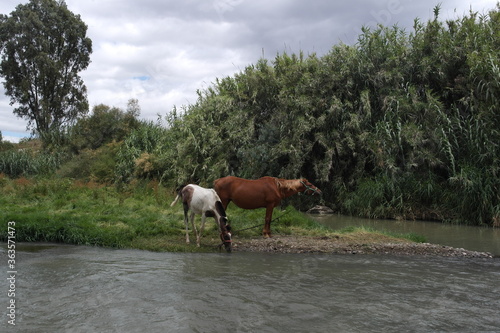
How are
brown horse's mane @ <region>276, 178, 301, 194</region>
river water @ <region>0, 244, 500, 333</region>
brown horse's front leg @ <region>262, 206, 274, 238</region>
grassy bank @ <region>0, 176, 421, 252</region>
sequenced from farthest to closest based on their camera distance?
brown horse's mane @ <region>276, 178, 301, 194</region>, brown horse's front leg @ <region>262, 206, 274, 238</region>, grassy bank @ <region>0, 176, 421, 252</region>, river water @ <region>0, 244, 500, 333</region>

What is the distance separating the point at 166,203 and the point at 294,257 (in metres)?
6.99

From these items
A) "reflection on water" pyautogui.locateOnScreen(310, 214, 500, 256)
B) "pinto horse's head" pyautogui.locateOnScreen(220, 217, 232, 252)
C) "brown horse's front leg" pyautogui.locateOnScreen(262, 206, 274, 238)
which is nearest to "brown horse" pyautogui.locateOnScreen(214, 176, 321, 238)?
"brown horse's front leg" pyautogui.locateOnScreen(262, 206, 274, 238)

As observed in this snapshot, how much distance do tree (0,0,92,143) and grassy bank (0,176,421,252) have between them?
22.0 meters

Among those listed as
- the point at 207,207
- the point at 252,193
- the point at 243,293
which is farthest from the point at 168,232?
the point at 243,293

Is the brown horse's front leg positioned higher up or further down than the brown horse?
further down

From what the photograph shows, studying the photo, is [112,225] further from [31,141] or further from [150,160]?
[31,141]

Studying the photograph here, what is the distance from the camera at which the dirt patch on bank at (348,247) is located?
29.2ft

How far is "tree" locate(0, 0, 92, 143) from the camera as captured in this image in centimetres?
3512

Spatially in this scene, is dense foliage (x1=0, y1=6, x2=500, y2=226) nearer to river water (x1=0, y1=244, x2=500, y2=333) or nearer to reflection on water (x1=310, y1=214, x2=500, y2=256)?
reflection on water (x1=310, y1=214, x2=500, y2=256)

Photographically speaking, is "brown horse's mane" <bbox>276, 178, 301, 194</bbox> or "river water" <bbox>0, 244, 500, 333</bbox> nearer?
"river water" <bbox>0, 244, 500, 333</bbox>

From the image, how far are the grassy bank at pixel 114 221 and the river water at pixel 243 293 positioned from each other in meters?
0.71

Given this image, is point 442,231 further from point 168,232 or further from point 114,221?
point 114,221

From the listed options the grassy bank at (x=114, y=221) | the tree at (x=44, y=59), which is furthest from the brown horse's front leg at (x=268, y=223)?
the tree at (x=44, y=59)

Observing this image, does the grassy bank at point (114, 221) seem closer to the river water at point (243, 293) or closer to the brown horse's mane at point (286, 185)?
the river water at point (243, 293)
